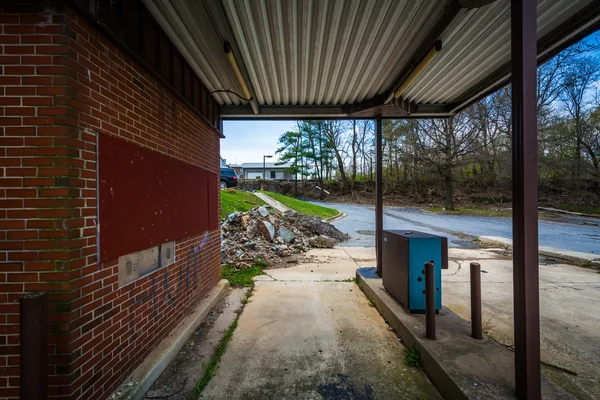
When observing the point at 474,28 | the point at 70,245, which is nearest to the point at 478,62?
the point at 474,28

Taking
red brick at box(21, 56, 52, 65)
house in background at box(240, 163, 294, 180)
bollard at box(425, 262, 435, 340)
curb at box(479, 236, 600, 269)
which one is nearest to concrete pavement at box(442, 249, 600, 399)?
curb at box(479, 236, 600, 269)

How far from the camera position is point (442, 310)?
382 cm

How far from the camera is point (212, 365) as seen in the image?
2.96 metres

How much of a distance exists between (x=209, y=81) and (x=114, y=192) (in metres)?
2.96

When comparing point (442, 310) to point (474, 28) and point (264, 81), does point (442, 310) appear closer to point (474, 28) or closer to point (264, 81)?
point (474, 28)

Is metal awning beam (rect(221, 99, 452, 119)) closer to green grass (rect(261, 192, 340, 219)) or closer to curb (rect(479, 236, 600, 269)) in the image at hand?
curb (rect(479, 236, 600, 269))

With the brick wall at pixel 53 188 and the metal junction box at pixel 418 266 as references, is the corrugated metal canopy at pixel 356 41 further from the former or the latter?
the metal junction box at pixel 418 266

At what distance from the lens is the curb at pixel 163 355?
242cm

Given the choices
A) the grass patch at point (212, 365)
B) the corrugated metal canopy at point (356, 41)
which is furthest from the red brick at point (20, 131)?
the grass patch at point (212, 365)

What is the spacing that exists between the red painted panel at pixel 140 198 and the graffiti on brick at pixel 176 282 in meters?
0.43

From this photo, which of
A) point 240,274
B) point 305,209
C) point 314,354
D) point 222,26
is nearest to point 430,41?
point 222,26

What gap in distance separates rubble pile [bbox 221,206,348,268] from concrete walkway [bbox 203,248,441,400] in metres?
2.60

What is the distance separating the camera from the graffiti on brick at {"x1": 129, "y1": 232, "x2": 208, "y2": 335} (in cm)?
268

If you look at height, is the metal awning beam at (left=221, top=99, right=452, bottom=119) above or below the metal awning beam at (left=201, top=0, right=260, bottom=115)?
below
